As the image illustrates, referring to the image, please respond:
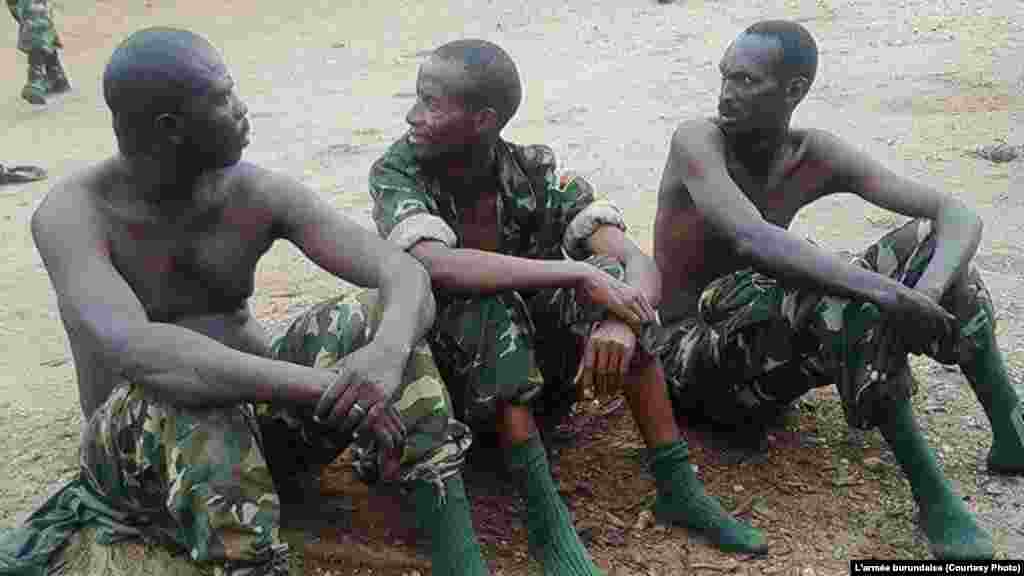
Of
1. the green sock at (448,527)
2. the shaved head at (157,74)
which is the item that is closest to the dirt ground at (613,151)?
the green sock at (448,527)

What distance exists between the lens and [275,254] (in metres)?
5.34

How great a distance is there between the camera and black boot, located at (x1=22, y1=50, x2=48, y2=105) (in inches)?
361

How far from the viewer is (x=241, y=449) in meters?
2.42

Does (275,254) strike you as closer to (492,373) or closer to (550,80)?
(492,373)

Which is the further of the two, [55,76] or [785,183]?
[55,76]

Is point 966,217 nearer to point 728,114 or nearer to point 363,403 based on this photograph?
point 728,114

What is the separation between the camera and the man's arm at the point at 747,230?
9.44ft

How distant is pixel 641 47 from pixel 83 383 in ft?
24.2

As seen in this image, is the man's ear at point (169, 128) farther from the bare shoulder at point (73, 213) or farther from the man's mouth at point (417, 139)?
the man's mouth at point (417, 139)

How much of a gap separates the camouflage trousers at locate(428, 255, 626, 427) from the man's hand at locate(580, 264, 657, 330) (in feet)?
0.20

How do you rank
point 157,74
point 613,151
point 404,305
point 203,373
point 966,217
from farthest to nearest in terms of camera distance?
point 613,151, point 966,217, point 404,305, point 157,74, point 203,373

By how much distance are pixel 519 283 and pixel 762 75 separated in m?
0.98

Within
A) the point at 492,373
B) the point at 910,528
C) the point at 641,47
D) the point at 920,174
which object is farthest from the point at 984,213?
the point at 641,47

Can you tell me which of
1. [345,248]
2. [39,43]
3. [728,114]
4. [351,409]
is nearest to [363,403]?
[351,409]
